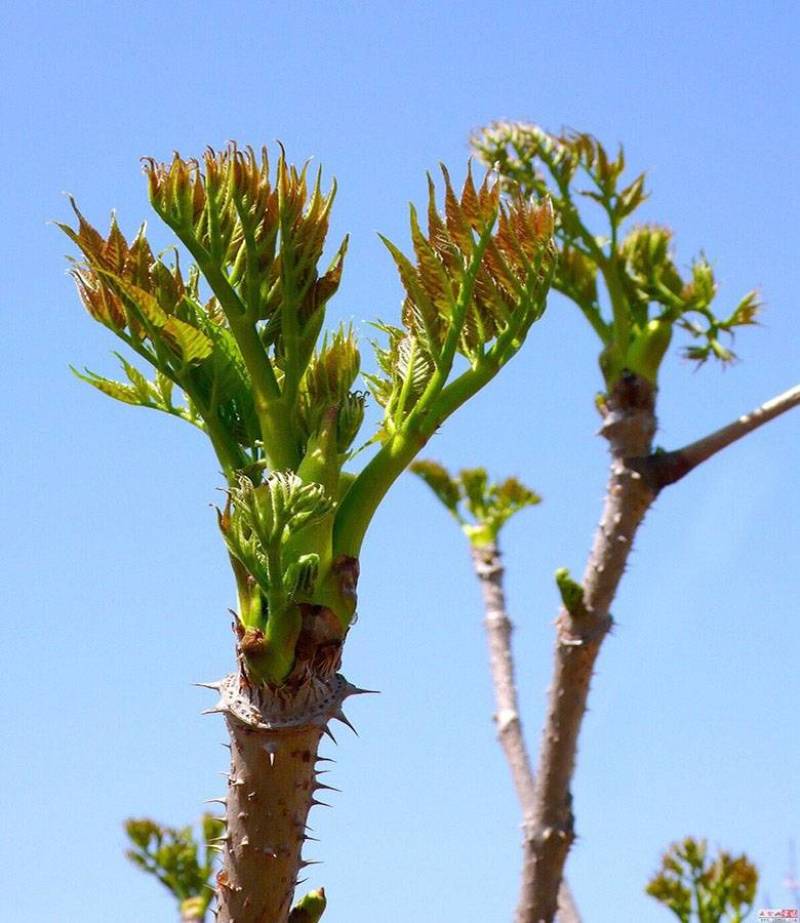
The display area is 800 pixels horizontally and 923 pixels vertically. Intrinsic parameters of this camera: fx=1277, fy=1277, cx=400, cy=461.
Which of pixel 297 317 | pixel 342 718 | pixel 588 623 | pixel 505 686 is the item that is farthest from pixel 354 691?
pixel 505 686

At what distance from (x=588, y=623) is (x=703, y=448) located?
78 cm

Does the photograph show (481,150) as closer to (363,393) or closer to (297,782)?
(363,393)

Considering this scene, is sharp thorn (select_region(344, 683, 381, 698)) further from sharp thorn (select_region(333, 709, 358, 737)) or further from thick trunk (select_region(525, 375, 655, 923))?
thick trunk (select_region(525, 375, 655, 923))

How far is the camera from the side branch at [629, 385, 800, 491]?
15.0ft

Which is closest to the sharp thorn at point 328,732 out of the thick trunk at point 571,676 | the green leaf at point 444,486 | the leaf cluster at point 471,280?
the leaf cluster at point 471,280

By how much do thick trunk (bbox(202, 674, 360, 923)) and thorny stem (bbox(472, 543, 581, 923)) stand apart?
2742 millimetres

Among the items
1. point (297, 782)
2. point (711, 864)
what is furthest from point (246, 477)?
point (711, 864)

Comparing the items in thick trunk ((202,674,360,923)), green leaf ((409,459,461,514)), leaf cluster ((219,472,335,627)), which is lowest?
thick trunk ((202,674,360,923))

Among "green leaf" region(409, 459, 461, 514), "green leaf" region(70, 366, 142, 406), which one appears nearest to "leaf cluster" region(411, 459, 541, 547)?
"green leaf" region(409, 459, 461, 514)

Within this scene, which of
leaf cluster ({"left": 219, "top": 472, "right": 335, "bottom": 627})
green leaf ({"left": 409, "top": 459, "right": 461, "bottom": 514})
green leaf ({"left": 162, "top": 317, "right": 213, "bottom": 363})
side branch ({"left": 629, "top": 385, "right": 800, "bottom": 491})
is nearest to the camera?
leaf cluster ({"left": 219, "top": 472, "right": 335, "bottom": 627})

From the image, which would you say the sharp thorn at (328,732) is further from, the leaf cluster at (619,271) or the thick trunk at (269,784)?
the leaf cluster at (619,271)

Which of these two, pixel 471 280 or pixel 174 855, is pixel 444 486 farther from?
pixel 471 280

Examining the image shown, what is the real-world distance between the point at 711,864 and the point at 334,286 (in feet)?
13.9

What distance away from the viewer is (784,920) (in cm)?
558
